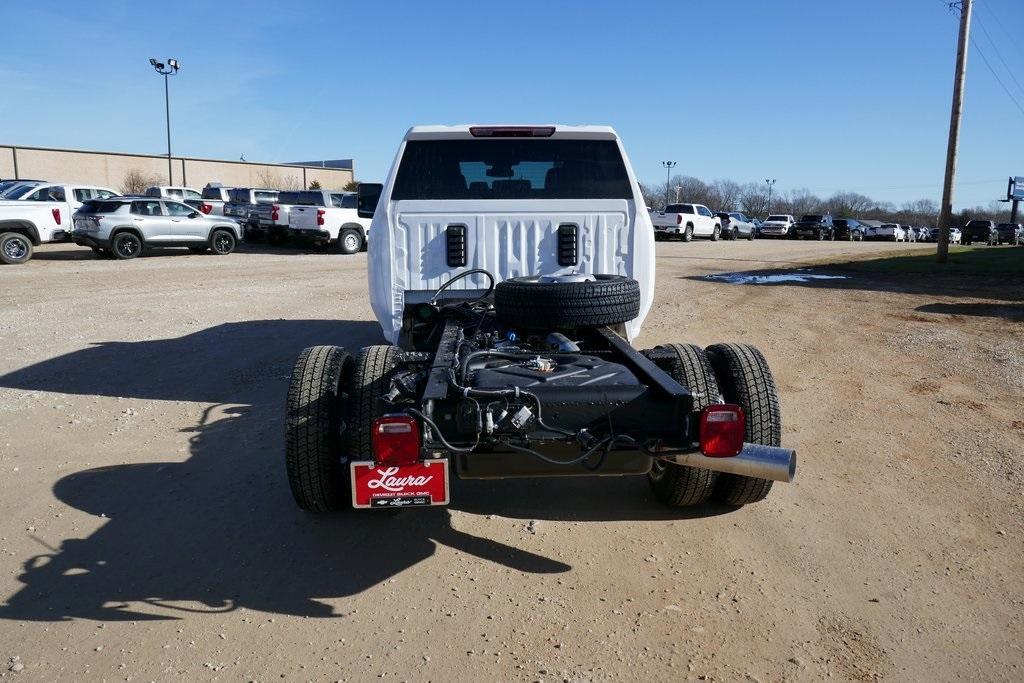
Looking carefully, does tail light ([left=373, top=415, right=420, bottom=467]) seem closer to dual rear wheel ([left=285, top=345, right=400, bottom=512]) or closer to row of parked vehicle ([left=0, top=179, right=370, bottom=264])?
dual rear wheel ([left=285, top=345, right=400, bottom=512])

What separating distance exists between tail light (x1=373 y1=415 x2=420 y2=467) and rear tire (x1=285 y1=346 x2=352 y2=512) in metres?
0.81

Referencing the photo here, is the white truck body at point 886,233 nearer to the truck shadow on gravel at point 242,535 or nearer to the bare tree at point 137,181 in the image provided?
the bare tree at point 137,181

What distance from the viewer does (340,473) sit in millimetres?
3873

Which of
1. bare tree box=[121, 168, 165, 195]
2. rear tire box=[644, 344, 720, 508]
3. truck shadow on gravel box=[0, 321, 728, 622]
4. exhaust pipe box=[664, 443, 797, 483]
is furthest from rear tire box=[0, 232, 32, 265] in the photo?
bare tree box=[121, 168, 165, 195]

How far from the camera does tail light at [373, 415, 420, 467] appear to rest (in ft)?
9.87

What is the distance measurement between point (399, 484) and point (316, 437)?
2.78ft

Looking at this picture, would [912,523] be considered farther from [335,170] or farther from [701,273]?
[335,170]

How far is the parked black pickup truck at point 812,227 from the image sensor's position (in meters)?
46.2

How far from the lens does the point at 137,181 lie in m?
48.4

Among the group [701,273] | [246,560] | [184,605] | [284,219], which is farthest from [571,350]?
[284,219]

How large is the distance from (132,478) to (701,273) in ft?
52.4

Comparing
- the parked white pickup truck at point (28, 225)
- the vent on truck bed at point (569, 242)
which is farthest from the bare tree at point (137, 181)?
the vent on truck bed at point (569, 242)

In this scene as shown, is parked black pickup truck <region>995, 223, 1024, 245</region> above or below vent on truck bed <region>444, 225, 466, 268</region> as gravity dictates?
above

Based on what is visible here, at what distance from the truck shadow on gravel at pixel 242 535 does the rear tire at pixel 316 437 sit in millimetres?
226
